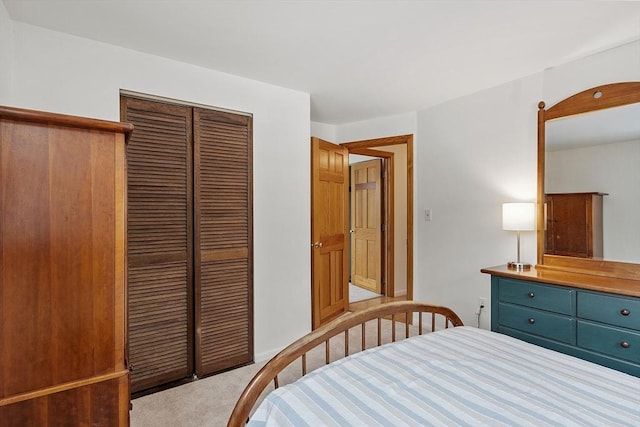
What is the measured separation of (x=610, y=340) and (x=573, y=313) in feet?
0.68

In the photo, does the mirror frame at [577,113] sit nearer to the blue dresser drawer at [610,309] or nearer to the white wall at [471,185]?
the white wall at [471,185]

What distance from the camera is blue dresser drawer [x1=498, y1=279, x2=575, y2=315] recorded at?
209 cm

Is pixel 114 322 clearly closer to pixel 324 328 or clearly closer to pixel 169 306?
pixel 324 328

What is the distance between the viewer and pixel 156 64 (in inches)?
93.0

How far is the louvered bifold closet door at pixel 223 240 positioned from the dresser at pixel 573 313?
1913 millimetres

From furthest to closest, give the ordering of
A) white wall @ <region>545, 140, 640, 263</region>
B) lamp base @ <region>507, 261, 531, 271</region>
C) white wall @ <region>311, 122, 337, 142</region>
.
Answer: white wall @ <region>311, 122, 337, 142</region> < lamp base @ <region>507, 261, 531, 271</region> < white wall @ <region>545, 140, 640, 263</region>

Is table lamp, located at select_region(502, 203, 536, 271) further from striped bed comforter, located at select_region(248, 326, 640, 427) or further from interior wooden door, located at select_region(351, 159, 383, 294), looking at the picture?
interior wooden door, located at select_region(351, 159, 383, 294)

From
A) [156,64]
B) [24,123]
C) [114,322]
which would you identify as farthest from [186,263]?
[24,123]

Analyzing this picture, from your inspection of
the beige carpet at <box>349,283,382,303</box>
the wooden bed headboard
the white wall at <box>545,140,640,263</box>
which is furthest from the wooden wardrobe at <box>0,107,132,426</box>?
the beige carpet at <box>349,283,382,303</box>

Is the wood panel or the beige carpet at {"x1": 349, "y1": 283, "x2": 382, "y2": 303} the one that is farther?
the beige carpet at {"x1": 349, "y1": 283, "x2": 382, "y2": 303}

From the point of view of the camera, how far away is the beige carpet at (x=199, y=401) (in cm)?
205

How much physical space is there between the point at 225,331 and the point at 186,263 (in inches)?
24.9

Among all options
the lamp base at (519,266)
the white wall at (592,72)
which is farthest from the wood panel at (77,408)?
the white wall at (592,72)

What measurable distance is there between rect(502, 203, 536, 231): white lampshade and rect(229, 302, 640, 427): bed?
1.31m
